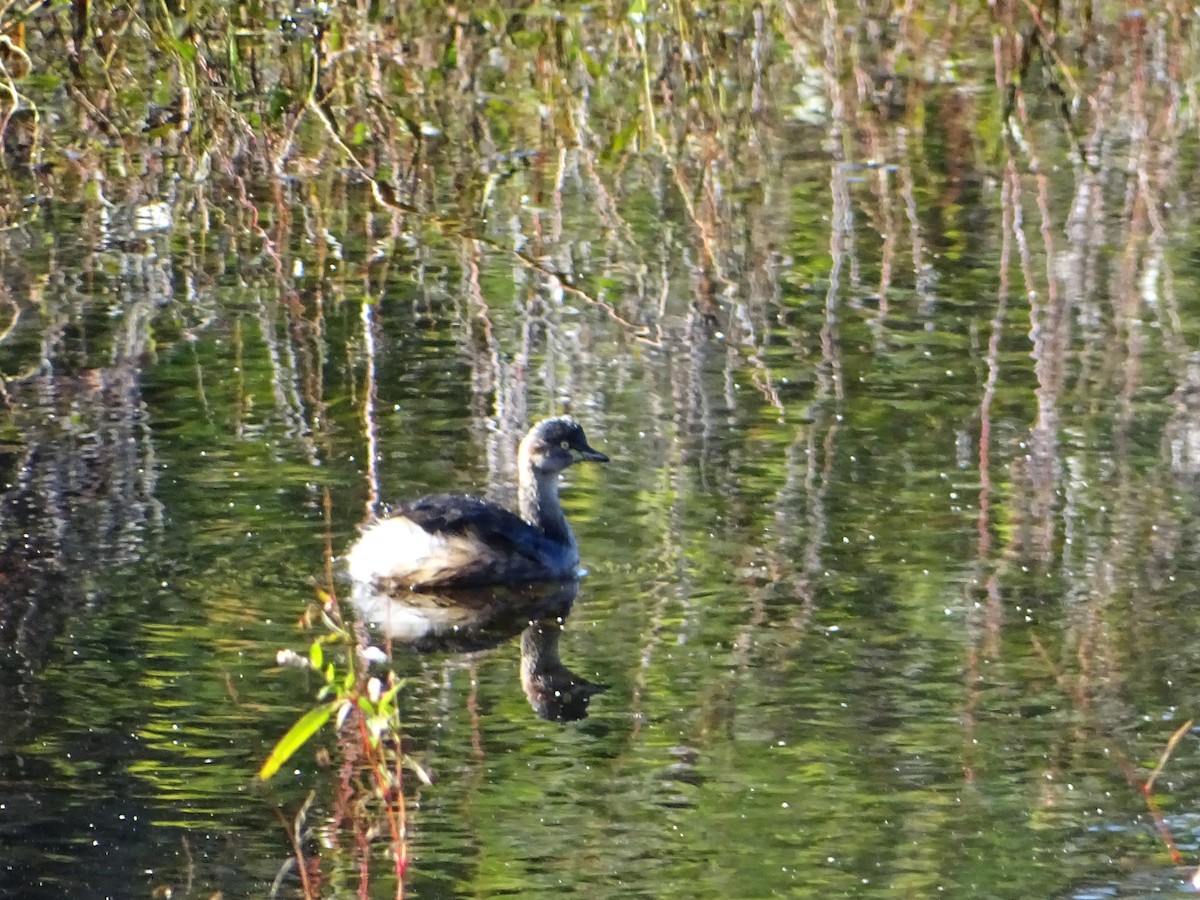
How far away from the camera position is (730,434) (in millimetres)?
8734

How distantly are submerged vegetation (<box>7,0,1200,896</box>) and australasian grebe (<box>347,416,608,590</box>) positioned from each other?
0.20 meters

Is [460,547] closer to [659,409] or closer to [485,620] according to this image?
[485,620]

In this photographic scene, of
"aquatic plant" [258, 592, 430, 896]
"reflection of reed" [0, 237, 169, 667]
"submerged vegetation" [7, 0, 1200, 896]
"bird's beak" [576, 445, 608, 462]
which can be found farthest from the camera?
"bird's beak" [576, 445, 608, 462]

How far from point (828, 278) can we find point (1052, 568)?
3894 millimetres

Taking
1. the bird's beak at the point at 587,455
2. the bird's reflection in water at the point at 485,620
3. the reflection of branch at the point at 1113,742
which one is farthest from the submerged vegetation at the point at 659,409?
the bird's beak at the point at 587,455

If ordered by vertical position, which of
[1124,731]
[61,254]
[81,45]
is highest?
[81,45]

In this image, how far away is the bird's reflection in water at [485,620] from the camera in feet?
22.5

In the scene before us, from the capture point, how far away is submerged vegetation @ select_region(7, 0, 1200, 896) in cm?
587

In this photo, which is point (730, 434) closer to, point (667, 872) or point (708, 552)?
point (708, 552)

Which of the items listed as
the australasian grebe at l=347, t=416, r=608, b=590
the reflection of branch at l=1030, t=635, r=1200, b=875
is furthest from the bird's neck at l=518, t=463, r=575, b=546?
the reflection of branch at l=1030, t=635, r=1200, b=875

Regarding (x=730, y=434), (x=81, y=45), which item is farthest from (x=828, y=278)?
(x=81, y=45)

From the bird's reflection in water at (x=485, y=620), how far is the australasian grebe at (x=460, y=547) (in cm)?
4

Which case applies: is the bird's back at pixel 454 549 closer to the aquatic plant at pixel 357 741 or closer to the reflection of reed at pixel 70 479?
the aquatic plant at pixel 357 741

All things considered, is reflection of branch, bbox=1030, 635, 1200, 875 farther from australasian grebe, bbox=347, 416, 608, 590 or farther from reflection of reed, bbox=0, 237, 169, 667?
reflection of reed, bbox=0, 237, 169, 667
